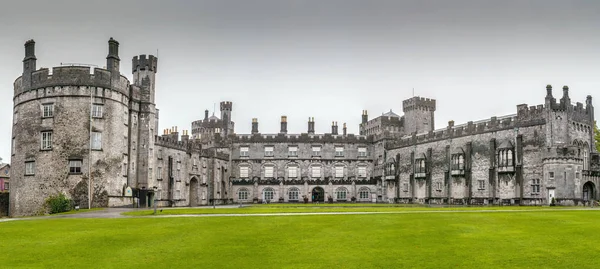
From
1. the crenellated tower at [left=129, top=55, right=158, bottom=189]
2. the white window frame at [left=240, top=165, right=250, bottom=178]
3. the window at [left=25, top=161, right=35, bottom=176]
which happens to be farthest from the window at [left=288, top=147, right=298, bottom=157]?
the window at [left=25, top=161, right=35, bottom=176]

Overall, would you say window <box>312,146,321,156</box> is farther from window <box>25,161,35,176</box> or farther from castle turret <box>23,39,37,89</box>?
window <box>25,161,35,176</box>

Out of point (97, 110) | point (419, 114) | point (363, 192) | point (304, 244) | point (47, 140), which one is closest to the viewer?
point (304, 244)

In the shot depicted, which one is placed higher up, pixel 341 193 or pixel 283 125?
pixel 283 125

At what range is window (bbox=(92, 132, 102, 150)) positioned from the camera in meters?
43.8

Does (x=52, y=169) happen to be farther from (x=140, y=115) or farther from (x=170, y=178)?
(x=170, y=178)

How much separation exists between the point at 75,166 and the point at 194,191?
74.5 ft

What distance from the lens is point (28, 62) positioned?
4572cm

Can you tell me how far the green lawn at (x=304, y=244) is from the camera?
47.0ft

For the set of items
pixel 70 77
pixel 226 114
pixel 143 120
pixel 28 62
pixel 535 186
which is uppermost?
pixel 226 114

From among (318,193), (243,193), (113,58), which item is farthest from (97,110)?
(318,193)

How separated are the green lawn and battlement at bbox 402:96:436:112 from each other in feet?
199

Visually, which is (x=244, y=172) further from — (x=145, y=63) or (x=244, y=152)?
(x=145, y=63)

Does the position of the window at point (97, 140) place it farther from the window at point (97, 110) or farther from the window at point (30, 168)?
the window at point (30, 168)

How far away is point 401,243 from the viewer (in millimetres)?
17359
